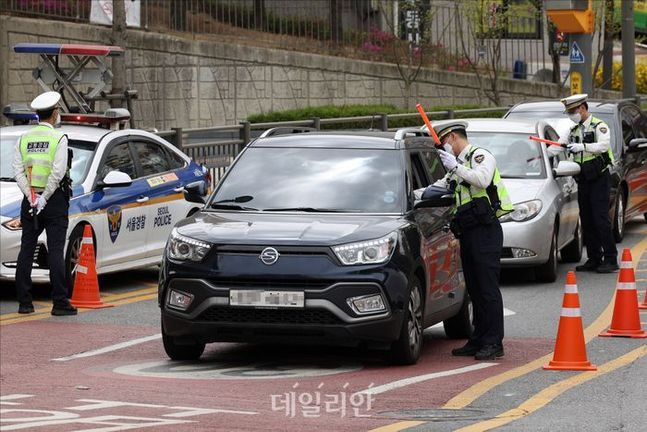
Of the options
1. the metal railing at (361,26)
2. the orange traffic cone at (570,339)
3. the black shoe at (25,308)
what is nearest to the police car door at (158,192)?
the black shoe at (25,308)

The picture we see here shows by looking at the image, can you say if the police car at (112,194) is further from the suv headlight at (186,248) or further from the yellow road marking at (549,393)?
the yellow road marking at (549,393)

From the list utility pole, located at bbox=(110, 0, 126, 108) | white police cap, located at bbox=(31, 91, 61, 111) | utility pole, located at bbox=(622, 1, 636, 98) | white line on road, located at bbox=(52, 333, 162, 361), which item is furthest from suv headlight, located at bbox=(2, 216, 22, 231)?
utility pole, located at bbox=(622, 1, 636, 98)

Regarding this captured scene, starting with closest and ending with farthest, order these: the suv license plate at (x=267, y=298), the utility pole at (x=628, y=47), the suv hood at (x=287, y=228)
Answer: the suv license plate at (x=267, y=298) → the suv hood at (x=287, y=228) → the utility pole at (x=628, y=47)

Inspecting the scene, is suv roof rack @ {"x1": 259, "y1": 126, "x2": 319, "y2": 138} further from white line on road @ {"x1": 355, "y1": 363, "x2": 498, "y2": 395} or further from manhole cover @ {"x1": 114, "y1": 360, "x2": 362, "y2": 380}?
white line on road @ {"x1": 355, "y1": 363, "x2": 498, "y2": 395}

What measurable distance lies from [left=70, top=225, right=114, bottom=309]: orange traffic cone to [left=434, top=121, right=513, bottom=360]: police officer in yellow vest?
167 inches

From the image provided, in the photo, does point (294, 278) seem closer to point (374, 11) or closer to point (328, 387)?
point (328, 387)

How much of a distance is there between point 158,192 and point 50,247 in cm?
253

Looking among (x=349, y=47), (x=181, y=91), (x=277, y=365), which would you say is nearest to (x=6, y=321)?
(x=277, y=365)

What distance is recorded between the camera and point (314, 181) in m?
12.0

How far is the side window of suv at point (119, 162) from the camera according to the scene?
1599 centimetres

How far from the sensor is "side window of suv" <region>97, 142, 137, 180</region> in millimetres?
15989

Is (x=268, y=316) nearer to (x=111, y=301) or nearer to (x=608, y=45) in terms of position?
(x=111, y=301)

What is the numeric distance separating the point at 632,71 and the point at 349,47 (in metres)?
7.17

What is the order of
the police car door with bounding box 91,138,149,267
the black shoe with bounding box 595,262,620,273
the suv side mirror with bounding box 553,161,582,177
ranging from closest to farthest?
the police car door with bounding box 91,138,149,267, the suv side mirror with bounding box 553,161,582,177, the black shoe with bounding box 595,262,620,273
